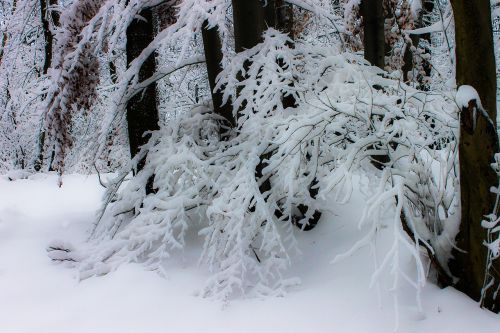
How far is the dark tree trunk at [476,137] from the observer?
321cm

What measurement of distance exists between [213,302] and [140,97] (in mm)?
3125

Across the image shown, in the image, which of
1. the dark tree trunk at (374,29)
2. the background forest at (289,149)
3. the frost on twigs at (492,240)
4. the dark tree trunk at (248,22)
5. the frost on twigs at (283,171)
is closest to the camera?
the frost on twigs at (492,240)

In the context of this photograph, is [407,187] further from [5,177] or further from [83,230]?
[5,177]

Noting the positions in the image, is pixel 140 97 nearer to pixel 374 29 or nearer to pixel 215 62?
pixel 215 62

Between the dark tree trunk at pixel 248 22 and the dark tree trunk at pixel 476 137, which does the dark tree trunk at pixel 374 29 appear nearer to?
the dark tree trunk at pixel 248 22

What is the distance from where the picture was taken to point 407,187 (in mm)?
3660

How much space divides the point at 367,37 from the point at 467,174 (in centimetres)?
252

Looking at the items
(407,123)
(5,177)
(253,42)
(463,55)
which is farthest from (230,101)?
(5,177)

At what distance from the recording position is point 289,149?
3715 mm

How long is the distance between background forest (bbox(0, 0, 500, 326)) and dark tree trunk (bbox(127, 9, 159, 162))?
0.06 feet

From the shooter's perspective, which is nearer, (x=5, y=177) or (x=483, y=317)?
(x=483, y=317)

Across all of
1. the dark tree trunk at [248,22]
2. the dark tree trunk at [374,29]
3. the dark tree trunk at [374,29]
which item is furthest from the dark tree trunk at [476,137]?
the dark tree trunk at [248,22]

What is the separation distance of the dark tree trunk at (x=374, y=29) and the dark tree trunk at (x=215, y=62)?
1781mm

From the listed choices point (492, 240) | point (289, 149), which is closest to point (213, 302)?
point (289, 149)
